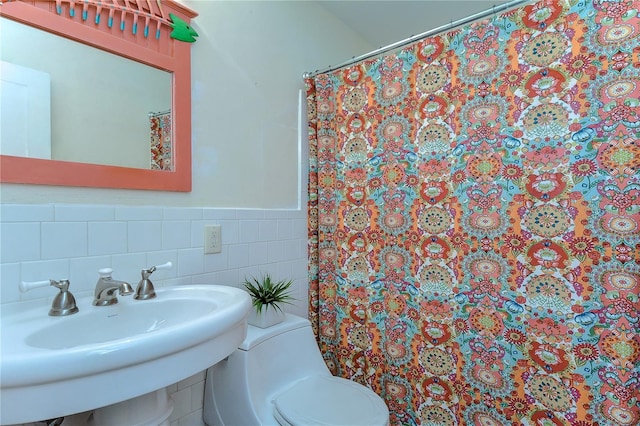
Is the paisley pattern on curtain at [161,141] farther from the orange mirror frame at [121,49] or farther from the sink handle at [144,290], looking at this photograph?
the sink handle at [144,290]

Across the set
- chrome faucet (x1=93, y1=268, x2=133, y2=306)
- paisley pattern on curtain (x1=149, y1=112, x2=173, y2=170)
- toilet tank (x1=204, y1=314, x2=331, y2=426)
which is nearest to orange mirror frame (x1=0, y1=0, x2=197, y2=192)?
paisley pattern on curtain (x1=149, y1=112, x2=173, y2=170)

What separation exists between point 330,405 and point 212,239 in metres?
0.76

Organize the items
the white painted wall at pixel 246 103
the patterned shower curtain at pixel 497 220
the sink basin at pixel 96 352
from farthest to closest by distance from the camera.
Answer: the white painted wall at pixel 246 103
the patterned shower curtain at pixel 497 220
the sink basin at pixel 96 352

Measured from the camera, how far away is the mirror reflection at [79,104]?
0.90 m

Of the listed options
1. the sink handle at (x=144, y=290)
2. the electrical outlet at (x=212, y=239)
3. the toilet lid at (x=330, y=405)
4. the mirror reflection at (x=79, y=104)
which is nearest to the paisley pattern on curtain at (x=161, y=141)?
the mirror reflection at (x=79, y=104)

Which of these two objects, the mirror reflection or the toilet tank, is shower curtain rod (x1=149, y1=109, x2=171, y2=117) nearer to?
the mirror reflection

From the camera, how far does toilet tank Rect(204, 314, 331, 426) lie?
1154mm

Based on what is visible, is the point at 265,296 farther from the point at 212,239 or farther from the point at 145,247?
the point at 145,247

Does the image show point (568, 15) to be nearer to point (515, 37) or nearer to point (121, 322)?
point (515, 37)

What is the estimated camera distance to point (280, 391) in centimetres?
128

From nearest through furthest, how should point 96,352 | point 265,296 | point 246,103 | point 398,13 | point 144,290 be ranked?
point 96,352
point 144,290
point 265,296
point 246,103
point 398,13

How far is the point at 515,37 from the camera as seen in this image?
1109mm

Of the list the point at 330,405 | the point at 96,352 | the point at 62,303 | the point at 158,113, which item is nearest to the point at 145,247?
the point at 62,303

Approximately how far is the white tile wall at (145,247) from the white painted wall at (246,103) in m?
0.05
